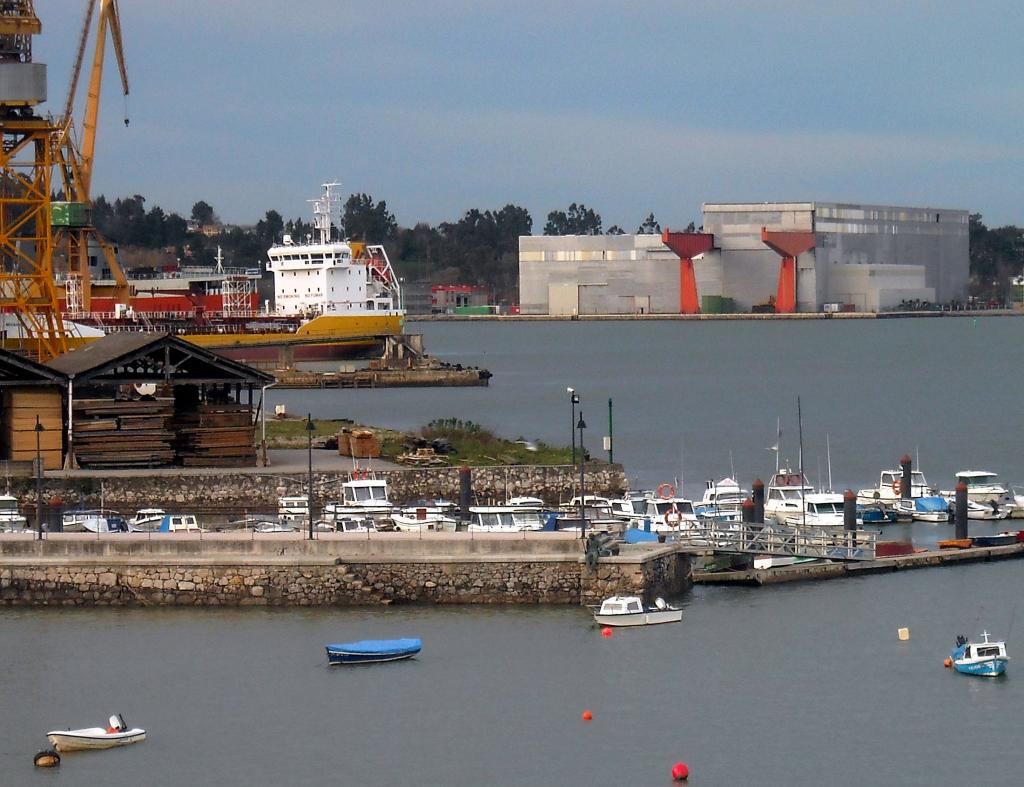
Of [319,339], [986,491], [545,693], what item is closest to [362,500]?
[545,693]

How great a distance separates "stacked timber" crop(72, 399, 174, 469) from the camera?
36688mm

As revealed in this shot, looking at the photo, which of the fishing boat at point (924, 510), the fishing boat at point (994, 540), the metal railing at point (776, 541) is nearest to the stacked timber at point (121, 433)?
the metal railing at point (776, 541)

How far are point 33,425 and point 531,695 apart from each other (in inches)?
620

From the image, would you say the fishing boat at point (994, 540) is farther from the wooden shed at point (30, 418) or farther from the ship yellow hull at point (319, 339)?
the ship yellow hull at point (319, 339)

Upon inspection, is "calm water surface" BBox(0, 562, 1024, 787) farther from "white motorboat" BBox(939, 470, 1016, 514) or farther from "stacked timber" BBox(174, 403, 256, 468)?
"stacked timber" BBox(174, 403, 256, 468)

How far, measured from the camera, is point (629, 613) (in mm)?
26672

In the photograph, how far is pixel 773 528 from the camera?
3136cm

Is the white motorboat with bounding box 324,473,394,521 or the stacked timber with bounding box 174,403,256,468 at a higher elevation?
the stacked timber with bounding box 174,403,256,468

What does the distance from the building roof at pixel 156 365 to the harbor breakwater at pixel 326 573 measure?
8.46 metres

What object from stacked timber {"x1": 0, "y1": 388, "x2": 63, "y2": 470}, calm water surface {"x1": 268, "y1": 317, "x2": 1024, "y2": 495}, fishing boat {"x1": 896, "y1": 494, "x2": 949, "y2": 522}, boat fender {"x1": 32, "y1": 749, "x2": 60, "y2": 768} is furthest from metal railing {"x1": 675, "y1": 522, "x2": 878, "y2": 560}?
stacked timber {"x1": 0, "y1": 388, "x2": 63, "y2": 470}

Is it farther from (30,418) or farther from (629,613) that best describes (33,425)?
(629,613)

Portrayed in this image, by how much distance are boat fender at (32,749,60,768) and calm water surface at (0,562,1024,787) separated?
0.19 metres

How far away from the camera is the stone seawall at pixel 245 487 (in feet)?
115

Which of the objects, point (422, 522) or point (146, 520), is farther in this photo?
point (146, 520)
